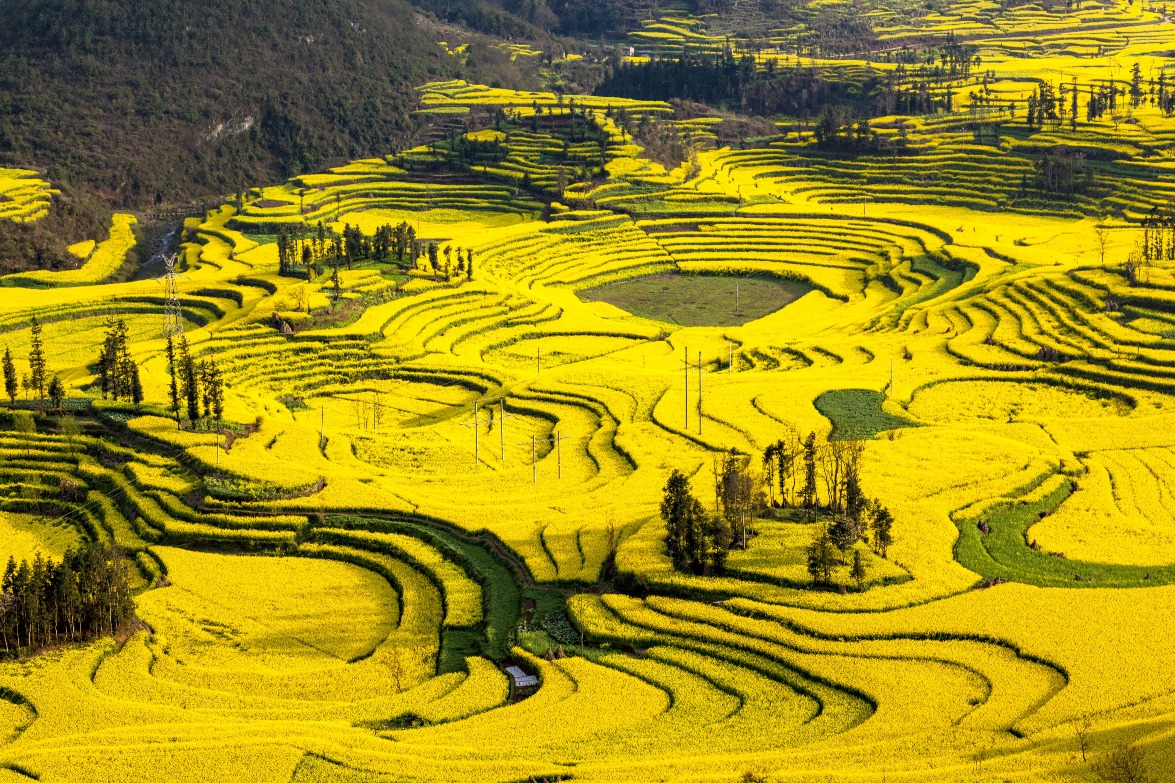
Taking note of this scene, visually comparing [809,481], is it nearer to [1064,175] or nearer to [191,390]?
[191,390]

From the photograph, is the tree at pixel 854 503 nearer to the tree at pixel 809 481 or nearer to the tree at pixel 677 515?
the tree at pixel 809 481

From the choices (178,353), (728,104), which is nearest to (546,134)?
(728,104)

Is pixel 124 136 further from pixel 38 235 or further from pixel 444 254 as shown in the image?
→ pixel 444 254

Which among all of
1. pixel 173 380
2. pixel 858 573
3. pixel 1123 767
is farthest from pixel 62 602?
pixel 1123 767

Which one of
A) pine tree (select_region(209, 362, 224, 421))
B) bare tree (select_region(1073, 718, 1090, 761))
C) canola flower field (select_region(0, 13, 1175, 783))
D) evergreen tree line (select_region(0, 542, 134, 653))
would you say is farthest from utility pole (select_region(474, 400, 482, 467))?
bare tree (select_region(1073, 718, 1090, 761))

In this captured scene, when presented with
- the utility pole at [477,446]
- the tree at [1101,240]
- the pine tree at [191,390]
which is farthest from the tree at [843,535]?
the tree at [1101,240]

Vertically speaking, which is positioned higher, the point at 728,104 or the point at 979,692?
the point at 728,104

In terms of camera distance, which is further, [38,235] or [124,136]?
[124,136]
